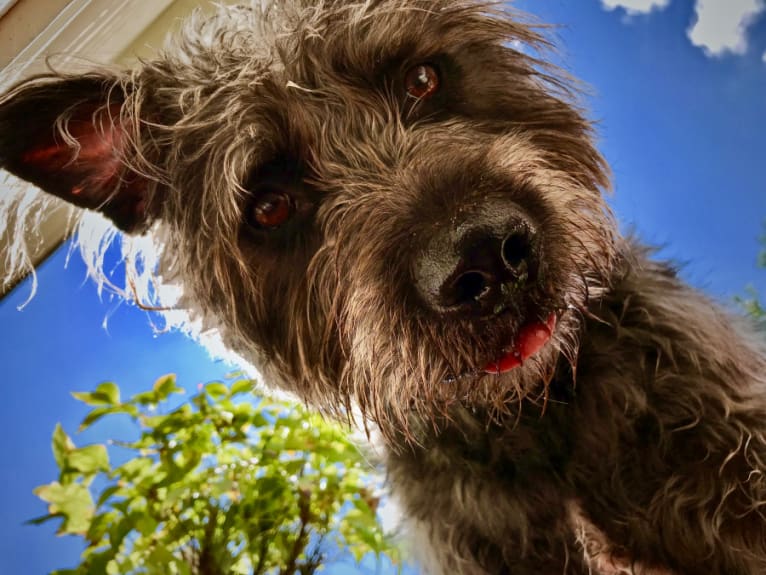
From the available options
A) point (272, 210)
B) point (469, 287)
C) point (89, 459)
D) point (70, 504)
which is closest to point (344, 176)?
point (272, 210)

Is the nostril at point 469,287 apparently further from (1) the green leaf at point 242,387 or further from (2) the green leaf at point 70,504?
(2) the green leaf at point 70,504

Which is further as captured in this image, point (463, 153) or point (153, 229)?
point (153, 229)

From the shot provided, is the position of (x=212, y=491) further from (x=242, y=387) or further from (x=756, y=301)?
(x=756, y=301)

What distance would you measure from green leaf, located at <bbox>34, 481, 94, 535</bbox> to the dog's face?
2.39 feet

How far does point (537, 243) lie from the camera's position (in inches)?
49.5

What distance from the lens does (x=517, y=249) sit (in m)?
1.21

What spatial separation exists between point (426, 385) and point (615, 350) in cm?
54

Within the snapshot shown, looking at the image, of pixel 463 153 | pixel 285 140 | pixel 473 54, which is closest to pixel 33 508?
pixel 285 140

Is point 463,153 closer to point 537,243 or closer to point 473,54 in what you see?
point 537,243

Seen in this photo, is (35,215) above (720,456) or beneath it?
above

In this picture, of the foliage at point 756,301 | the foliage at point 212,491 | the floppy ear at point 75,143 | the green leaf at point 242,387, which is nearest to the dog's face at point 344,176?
the floppy ear at point 75,143

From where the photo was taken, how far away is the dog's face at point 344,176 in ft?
4.42

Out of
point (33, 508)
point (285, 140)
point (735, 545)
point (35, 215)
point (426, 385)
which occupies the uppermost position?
point (35, 215)

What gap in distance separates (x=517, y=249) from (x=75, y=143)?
1011 mm
